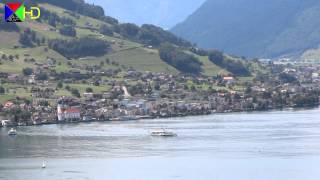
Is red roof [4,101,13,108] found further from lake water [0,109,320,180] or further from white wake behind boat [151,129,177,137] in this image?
white wake behind boat [151,129,177,137]

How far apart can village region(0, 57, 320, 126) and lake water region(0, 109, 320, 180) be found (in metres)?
6.34

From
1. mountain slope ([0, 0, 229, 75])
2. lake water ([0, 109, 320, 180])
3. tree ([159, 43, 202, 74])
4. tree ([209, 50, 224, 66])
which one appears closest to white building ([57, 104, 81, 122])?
lake water ([0, 109, 320, 180])

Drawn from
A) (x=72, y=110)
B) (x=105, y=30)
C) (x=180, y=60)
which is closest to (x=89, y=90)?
(x=72, y=110)

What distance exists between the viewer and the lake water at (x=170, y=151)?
5691cm

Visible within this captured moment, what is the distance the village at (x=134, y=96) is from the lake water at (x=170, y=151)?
634 cm

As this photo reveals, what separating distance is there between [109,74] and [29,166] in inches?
2494

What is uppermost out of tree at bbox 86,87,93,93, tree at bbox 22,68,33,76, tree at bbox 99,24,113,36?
tree at bbox 99,24,113,36

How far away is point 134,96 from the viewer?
379 feet

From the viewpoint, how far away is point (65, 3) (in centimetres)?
15400

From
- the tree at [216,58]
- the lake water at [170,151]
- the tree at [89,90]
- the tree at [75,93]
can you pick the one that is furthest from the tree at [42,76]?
the tree at [216,58]

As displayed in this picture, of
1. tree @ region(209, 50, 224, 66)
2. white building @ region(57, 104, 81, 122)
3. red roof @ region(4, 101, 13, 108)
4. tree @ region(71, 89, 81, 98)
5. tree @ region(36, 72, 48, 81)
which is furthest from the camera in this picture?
tree @ region(209, 50, 224, 66)

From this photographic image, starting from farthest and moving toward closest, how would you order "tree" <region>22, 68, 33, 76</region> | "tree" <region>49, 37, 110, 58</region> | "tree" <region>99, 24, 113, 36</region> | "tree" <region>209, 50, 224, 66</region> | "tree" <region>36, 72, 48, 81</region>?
"tree" <region>209, 50, 224, 66</region> → "tree" <region>99, 24, 113, 36</region> → "tree" <region>49, 37, 110, 58</region> → "tree" <region>22, 68, 33, 76</region> → "tree" <region>36, 72, 48, 81</region>

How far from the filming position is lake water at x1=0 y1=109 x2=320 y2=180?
56906mm

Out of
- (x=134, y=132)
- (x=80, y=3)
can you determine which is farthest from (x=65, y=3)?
(x=134, y=132)
